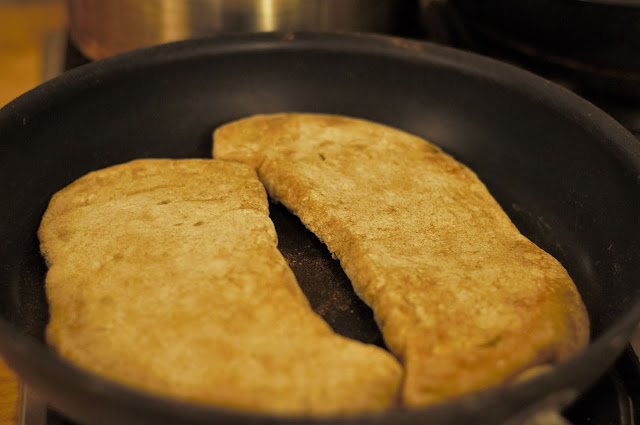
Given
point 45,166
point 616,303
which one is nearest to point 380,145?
point 616,303

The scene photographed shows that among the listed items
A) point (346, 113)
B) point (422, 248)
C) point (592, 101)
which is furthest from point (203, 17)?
point (592, 101)

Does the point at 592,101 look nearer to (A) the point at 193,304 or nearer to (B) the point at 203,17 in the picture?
(B) the point at 203,17

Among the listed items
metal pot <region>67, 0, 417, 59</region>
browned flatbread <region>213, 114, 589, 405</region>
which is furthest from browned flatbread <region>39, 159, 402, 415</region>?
metal pot <region>67, 0, 417, 59</region>

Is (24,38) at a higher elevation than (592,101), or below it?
below

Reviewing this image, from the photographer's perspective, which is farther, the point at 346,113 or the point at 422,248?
the point at 346,113

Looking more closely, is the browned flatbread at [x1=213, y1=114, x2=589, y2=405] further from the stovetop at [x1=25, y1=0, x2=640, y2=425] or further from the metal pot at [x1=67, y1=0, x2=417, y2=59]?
the metal pot at [x1=67, y1=0, x2=417, y2=59]

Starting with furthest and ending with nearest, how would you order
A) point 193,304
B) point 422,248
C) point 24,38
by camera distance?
point 24,38, point 422,248, point 193,304
